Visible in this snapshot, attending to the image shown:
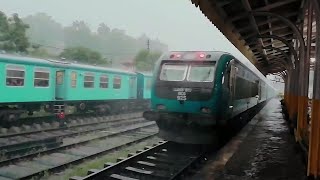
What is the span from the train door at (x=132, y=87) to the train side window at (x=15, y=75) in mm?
9475

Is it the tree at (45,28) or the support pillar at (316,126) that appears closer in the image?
the support pillar at (316,126)

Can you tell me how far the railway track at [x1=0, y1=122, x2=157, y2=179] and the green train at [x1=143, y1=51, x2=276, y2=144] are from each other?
2057 millimetres

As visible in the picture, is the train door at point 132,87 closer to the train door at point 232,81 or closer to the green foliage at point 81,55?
the train door at point 232,81

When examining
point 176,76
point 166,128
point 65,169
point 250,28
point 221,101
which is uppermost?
point 250,28

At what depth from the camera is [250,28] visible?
11.6m

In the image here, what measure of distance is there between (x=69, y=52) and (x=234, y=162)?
35.0 meters

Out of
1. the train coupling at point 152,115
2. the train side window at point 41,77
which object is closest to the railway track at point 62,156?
the train coupling at point 152,115

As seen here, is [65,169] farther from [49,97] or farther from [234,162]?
[49,97]

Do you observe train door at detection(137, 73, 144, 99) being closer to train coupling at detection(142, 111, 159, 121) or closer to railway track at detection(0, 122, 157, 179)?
railway track at detection(0, 122, 157, 179)

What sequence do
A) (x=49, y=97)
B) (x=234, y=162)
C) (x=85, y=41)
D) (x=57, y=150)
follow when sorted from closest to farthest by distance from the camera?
(x=234, y=162)
(x=57, y=150)
(x=49, y=97)
(x=85, y=41)

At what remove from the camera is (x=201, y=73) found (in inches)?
390

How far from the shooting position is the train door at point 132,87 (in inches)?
934

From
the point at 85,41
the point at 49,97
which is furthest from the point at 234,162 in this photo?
the point at 85,41

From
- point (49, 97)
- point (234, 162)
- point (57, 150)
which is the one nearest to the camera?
point (234, 162)
